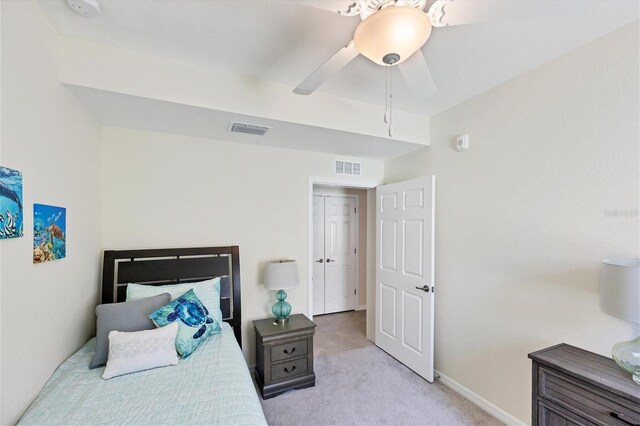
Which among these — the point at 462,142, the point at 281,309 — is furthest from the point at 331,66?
the point at 281,309

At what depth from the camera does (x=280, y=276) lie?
2.73 m

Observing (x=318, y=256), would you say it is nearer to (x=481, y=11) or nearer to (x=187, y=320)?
(x=187, y=320)

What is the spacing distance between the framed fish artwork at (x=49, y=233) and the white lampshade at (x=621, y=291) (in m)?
2.88

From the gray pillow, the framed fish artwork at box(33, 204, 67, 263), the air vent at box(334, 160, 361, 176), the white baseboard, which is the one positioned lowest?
the white baseboard

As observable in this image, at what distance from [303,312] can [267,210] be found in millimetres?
1178

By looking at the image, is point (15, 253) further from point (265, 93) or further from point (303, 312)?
point (303, 312)

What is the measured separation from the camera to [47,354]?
1.58m

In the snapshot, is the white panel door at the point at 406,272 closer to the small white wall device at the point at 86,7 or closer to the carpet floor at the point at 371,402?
the carpet floor at the point at 371,402

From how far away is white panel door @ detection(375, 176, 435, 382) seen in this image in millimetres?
2775

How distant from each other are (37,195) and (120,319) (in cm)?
89

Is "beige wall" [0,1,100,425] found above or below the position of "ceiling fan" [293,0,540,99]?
below

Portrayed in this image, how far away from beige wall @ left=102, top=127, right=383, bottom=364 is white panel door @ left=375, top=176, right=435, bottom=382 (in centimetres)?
85

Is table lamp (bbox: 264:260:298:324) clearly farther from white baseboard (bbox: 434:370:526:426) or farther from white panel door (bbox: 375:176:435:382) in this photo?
white baseboard (bbox: 434:370:526:426)

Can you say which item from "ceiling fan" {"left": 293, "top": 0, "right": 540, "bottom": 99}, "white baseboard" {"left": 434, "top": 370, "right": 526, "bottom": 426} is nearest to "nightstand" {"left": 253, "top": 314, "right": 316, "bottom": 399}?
"white baseboard" {"left": 434, "top": 370, "right": 526, "bottom": 426}
